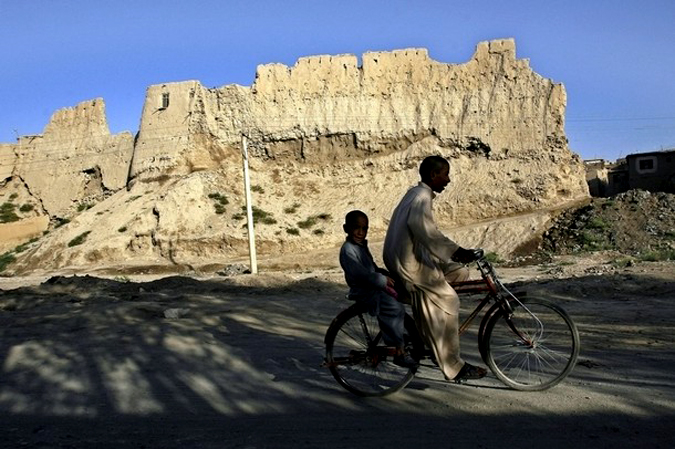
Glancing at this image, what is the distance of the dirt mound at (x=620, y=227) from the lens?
2191 cm

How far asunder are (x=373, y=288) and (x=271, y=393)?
1.07m

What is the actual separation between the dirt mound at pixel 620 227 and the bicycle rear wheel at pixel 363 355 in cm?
1900

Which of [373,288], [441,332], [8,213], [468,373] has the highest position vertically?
[8,213]

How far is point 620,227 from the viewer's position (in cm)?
2312

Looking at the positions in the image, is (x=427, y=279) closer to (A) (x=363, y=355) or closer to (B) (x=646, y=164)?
(A) (x=363, y=355)

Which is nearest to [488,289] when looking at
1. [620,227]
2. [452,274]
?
[452,274]

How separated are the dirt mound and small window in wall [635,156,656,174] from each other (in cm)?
859

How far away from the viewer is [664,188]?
31.5 metres

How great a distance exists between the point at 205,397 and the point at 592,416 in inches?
100

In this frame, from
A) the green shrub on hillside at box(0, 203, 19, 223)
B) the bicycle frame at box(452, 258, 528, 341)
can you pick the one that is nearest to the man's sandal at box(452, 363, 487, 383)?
the bicycle frame at box(452, 258, 528, 341)

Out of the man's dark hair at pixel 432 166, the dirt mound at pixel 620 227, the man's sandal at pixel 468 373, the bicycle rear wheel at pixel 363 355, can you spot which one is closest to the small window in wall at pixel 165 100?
the dirt mound at pixel 620 227

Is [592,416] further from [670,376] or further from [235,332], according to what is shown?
[235,332]

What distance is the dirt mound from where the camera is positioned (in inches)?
862

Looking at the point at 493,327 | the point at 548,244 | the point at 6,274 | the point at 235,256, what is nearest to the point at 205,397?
the point at 493,327
